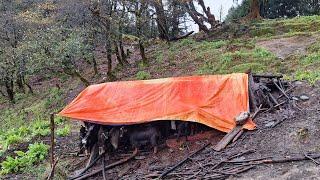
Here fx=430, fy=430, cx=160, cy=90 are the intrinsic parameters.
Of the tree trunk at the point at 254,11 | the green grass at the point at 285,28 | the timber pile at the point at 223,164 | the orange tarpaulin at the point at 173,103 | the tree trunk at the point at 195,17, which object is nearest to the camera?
the timber pile at the point at 223,164

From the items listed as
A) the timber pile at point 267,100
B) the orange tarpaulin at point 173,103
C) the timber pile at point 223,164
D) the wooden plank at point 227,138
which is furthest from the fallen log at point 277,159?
the orange tarpaulin at point 173,103

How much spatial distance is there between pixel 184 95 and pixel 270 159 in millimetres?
2703

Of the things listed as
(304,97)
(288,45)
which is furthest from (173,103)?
(288,45)

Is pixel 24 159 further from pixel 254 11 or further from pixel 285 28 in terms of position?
pixel 254 11

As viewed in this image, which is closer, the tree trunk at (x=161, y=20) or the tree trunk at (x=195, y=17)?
the tree trunk at (x=161, y=20)

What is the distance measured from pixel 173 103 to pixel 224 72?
7456mm

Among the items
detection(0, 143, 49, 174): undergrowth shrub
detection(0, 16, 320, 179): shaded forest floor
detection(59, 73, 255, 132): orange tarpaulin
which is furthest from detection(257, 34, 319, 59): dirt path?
detection(0, 143, 49, 174): undergrowth shrub

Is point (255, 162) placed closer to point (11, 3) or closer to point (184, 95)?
point (184, 95)

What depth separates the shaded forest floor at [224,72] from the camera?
27.6ft

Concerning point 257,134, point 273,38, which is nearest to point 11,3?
point 273,38

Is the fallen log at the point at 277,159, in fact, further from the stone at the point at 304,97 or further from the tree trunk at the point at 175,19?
the tree trunk at the point at 175,19

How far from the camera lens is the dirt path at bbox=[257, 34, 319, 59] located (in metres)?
17.0

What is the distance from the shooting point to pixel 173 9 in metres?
24.3

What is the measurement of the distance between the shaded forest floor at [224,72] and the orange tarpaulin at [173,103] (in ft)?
1.89
